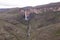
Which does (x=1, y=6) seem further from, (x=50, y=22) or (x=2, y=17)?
(x=50, y=22)

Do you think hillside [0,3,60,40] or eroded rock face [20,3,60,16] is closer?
hillside [0,3,60,40]

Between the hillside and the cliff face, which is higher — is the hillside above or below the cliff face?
below

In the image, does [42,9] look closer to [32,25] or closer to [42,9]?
[42,9]

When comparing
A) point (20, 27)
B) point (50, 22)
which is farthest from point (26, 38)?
point (50, 22)

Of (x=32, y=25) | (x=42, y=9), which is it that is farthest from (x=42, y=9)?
(x=32, y=25)

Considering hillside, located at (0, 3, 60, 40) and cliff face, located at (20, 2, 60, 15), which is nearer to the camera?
hillside, located at (0, 3, 60, 40)

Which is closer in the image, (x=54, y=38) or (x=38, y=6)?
(x=54, y=38)

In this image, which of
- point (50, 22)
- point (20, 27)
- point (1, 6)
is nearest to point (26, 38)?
point (20, 27)

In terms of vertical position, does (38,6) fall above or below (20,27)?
above
